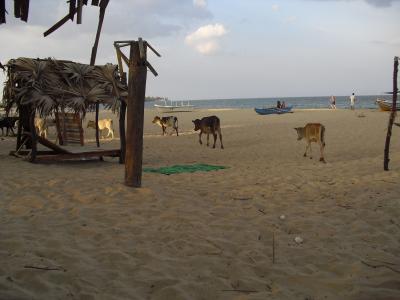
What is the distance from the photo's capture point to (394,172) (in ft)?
27.8

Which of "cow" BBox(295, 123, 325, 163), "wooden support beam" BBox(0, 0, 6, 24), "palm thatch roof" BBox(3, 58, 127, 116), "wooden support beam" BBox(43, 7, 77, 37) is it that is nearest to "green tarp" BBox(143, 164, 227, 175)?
"palm thatch roof" BBox(3, 58, 127, 116)

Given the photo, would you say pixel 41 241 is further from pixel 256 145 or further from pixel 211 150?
pixel 256 145

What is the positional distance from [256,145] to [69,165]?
7680mm

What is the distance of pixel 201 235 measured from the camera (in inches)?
194

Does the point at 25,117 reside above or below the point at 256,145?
above

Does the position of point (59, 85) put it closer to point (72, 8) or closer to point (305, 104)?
point (72, 8)

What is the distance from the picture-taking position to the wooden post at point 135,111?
692cm

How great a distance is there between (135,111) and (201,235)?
2.83 meters

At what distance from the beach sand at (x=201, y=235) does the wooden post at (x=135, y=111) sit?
37 cm

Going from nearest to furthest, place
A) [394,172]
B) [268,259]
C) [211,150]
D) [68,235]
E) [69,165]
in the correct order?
1. [268,259]
2. [68,235]
3. [394,172]
4. [69,165]
5. [211,150]

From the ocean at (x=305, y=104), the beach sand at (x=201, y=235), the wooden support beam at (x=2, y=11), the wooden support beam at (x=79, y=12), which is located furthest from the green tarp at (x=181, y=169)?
the ocean at (x=305, y=104)

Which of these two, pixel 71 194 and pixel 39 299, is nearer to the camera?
pixel 39 299

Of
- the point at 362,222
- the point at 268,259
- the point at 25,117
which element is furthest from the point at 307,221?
the point at 25,117

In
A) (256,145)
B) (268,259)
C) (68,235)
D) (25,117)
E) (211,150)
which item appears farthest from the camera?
(256,145)
